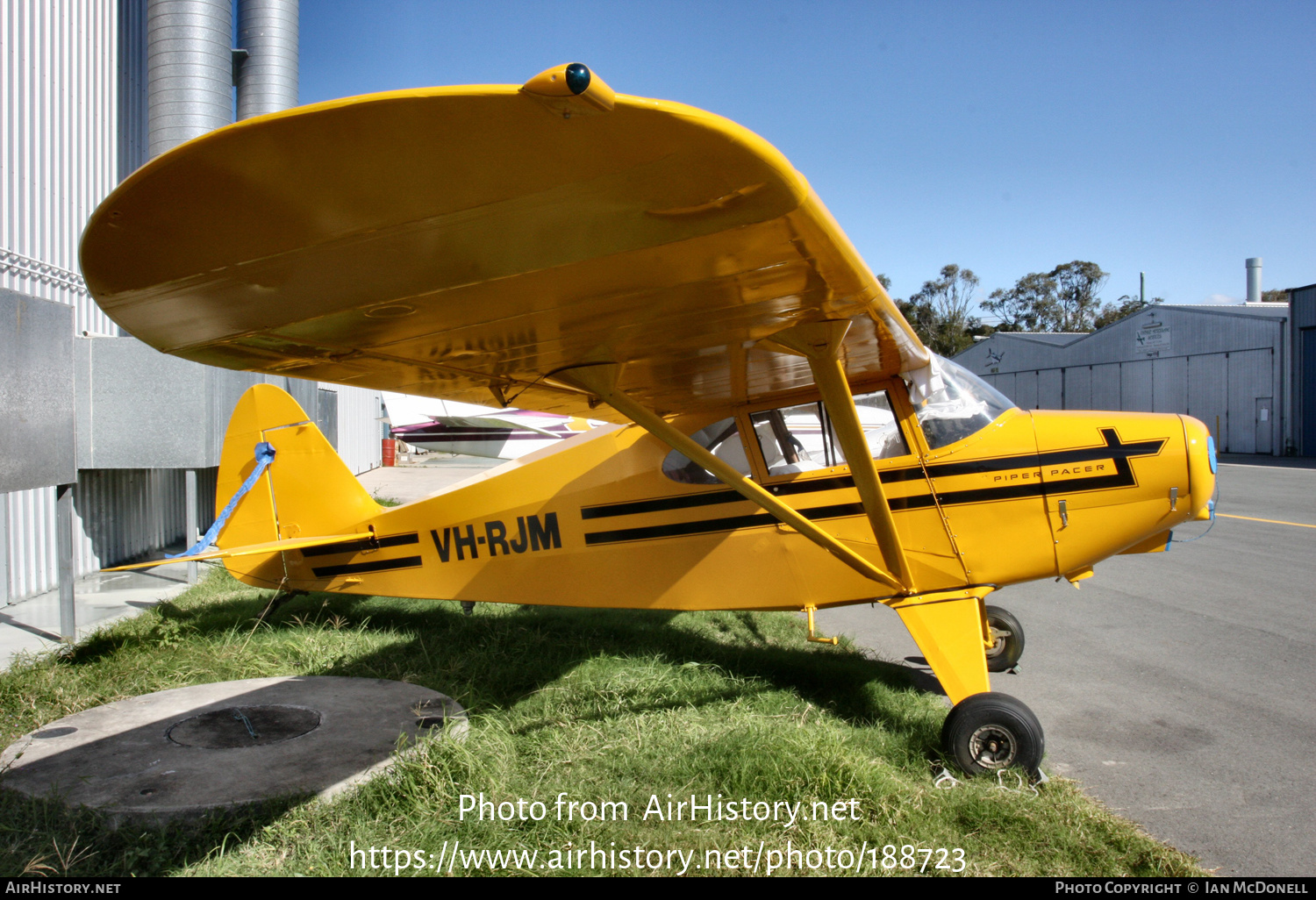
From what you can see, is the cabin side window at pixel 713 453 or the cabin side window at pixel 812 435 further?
the cabin side window at pixel 713 453

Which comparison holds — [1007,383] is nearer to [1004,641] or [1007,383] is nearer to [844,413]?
[1004,641]

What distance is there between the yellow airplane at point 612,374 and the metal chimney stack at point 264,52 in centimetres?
699

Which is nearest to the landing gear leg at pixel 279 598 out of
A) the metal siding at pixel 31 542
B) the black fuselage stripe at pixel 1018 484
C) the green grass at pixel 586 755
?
the green grass at pixel 586 755

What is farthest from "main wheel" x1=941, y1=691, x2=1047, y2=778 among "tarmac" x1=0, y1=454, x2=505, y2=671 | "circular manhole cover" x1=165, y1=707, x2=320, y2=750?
"tarmac" x1=0, y1=454, x2=505, y2=671

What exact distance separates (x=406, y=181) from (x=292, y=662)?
4.61 meters

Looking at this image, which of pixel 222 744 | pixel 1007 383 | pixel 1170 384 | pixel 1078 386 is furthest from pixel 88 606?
pixel 1007 383

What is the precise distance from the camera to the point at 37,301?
17.4ft

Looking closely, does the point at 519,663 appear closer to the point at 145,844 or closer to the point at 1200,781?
the point at 145,844

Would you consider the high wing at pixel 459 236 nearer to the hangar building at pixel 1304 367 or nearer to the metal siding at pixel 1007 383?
the hangar building at pixel 1304 367

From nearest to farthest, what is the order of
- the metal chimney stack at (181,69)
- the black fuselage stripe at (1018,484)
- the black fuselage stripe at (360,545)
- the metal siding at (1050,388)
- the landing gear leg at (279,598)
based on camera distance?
1. the black fuselage stripe at (1018,484)
2. the black fuselage stripe at (360,545)
3. the landing gear leg at (279,598)
4. the metal chimney stack at (181,69)
5. the metal siding at (1050,388)

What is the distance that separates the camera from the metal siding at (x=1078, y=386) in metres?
38.3

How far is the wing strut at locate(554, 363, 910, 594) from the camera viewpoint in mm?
3080

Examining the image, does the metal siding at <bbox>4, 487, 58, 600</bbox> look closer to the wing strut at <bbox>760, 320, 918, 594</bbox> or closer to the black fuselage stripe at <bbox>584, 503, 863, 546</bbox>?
the black fuselage stripe at <bbox>584, 503, 863, 546</bbox>

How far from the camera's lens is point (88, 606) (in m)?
7.13
